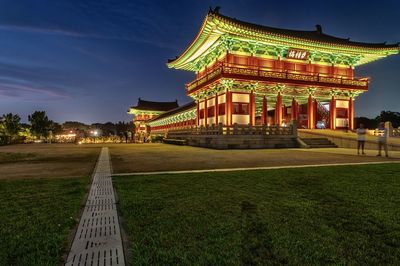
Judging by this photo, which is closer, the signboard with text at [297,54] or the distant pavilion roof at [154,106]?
the signboard with text at [297,54]

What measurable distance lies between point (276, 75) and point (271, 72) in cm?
69

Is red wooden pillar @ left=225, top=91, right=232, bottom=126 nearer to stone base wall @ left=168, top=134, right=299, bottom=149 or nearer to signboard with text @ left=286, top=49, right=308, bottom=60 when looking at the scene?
stone base wall @ left=168, top=134, right=299, bottom=149

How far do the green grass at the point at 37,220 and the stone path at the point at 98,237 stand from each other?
0.13 metres

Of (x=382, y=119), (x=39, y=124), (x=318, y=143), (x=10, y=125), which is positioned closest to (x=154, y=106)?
(x=39, y=124)

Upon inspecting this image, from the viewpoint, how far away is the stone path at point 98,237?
246cm

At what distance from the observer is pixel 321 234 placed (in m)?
2.94

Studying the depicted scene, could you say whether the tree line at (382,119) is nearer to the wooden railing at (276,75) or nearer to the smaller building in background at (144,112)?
the wooden railing at (276,75)

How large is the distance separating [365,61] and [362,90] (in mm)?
4827

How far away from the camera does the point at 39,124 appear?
176 feet

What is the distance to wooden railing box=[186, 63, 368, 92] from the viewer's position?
24125 mm

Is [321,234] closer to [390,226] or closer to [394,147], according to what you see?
[390,226]

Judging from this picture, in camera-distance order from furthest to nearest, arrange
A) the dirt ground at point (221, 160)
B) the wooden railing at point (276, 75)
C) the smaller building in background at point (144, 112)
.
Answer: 1. the smaller building in background at point (144, 112)
2. the wooden railing at point (276, 75)
3. the dirt ground at point (221, 160)

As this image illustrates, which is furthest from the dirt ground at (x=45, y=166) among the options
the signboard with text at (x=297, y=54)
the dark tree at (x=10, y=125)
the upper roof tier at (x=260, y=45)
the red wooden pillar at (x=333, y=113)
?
the dark tree at (x=10, y=125)

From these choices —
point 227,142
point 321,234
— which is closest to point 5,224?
point 321,234
